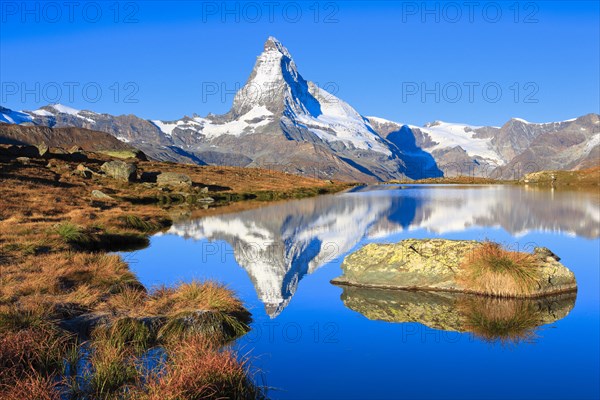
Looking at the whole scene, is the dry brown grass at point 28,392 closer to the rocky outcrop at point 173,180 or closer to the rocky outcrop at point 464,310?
the rocky outcrop at point 464,310

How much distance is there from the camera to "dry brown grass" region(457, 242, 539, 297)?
18938mm

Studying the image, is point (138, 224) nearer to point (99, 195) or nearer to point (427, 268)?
point (99, 195)

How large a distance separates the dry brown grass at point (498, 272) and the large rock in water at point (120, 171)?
79.9 metres

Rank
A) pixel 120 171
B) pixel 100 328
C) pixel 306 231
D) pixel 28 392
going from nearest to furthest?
pixel 28 392 → pixel 100 328 → pixel 306 231 → pixel 120 171

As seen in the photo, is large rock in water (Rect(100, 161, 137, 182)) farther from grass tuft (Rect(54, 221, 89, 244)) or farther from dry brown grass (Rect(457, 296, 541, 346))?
dry brown grass (Rect(457, 296, 541, 346))

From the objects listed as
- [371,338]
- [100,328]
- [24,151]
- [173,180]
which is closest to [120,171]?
[173,180]

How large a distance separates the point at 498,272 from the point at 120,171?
84.0 meters

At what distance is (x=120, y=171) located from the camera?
9281 cm

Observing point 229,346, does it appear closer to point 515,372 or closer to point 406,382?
point 406,382

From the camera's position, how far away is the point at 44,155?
104 metres

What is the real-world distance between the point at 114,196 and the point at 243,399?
64.5 m

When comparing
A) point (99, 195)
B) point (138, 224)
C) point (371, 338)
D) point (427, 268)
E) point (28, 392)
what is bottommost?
point (371, 338)

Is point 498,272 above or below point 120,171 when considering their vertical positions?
below

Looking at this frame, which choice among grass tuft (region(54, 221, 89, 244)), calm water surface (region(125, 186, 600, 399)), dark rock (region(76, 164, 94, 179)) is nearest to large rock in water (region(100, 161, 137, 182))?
dark rock (region(76, 164, 94, 179))
